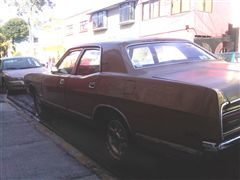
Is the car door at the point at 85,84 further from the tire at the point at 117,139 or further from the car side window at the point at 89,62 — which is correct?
the tire at the point at 117,139

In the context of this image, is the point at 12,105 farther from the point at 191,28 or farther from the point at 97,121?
the point at 191,28

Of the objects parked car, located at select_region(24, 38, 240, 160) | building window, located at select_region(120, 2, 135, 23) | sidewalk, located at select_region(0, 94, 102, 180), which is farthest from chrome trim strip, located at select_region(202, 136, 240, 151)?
building window, located at select_region(120, 2, 135, 23)

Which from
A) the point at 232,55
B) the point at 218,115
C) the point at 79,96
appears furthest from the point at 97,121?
the point at 232,55

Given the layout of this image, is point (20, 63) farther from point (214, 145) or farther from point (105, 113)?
point (214, 145)

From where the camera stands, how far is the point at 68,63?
21.0 ft

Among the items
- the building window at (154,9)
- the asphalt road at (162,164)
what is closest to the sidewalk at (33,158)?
the asphalt road at (162,164)

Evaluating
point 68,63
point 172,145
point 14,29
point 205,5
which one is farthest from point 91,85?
point 14,29

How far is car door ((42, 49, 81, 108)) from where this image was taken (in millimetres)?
6088

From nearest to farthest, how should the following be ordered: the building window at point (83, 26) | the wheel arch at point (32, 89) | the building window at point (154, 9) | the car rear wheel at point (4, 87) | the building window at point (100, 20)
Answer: the wheel arch at point (32, 89) < the car rear wheel at point (4, 87) < the building window at point (154, 9) < the building window at point (100, 20) < the building window at point (83, 26)

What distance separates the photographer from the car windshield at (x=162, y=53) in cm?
473

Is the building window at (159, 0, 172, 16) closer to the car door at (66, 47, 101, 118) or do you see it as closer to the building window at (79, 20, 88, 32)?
the building window at (79, 20, 88, 32)

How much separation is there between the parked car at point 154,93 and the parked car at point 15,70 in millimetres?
6160

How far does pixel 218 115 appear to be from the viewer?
3.38m

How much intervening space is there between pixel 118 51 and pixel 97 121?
3.41 ft
